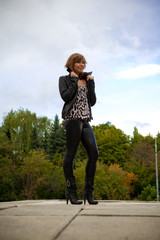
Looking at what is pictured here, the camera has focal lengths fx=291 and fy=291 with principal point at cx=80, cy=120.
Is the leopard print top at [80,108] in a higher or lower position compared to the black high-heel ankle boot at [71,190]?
higher

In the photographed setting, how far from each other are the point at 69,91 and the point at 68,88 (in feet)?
0.29

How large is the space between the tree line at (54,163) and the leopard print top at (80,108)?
29.1 m

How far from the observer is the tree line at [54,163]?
34906 millimetres

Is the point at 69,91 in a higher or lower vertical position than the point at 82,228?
higher

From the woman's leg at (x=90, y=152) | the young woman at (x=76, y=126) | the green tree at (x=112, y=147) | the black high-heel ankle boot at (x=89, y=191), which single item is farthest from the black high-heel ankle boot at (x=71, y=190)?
the green tree at (x=112, y=147)

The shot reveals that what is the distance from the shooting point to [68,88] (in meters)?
4.23

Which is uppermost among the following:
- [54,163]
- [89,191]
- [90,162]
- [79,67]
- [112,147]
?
[112,147]

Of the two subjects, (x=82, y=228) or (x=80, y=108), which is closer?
(x=82, y=228)

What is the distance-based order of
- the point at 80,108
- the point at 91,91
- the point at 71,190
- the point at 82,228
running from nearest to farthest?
the point at 82,228 < the point at 71,190 < the point at 80,108 < the point at 91,91

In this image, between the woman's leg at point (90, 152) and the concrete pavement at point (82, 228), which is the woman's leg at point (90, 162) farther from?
the concrete pavement at point (82, 228)

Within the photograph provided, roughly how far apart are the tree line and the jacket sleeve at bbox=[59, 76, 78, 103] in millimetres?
29173

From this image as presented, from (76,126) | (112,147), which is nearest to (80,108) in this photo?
(76,126)

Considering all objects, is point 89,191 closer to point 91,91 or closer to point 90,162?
point 90,162

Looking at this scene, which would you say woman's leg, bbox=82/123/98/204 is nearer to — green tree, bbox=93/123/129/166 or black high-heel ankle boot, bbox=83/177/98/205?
black high-heel ankle boot, bbox=83/177/98/205
